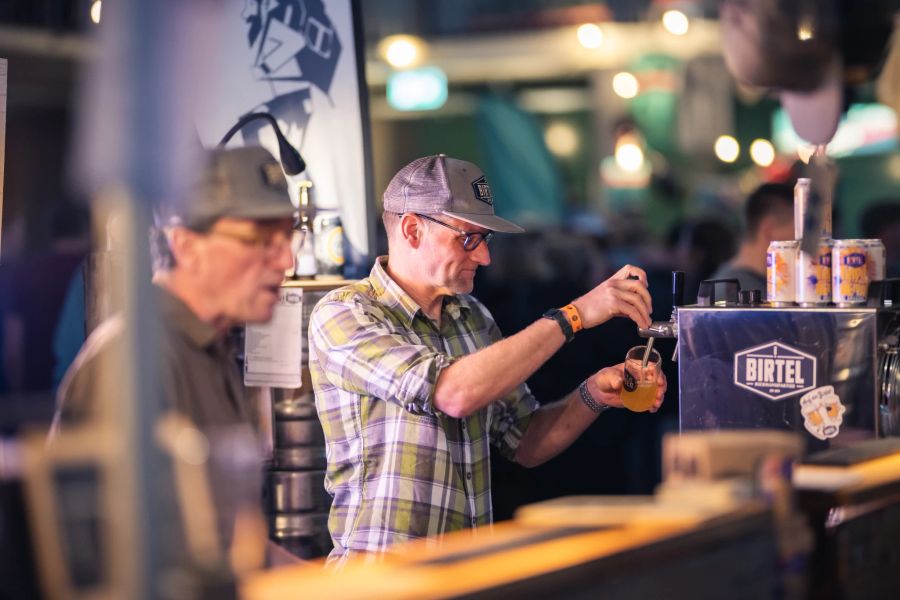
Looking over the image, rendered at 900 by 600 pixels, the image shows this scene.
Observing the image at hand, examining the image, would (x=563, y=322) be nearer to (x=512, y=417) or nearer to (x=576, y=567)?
(x=512, y=417)

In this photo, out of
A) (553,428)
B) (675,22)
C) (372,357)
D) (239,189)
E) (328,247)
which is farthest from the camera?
(675,22)

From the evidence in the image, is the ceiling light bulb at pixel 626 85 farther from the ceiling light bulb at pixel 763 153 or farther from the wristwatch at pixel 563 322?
the wristwatch at pixel 563 322

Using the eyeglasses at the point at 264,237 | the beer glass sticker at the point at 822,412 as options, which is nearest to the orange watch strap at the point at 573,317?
the beer glass sticker at the point at 822,412

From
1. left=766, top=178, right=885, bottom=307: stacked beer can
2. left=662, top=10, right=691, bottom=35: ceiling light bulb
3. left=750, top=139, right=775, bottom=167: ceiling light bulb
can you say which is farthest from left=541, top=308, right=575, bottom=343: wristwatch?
left=750, top=139, right=775, bottom=167: ceiling light bulb

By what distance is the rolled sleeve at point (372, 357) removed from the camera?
120 inches

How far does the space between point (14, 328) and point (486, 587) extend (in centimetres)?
334

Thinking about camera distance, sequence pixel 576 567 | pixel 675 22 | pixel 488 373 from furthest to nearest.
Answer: pixel 675 22, pixel 488 373, pixel 576 567

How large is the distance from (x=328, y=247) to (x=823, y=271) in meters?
1.67

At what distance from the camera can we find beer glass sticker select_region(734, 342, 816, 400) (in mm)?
3229

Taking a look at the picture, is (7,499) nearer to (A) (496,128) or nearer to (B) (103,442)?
(B) (103,442)

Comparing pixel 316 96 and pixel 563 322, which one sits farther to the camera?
pixel 316 96

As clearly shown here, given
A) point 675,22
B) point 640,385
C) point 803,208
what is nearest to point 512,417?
point 640,385

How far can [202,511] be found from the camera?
5.35ft

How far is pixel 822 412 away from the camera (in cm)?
322
